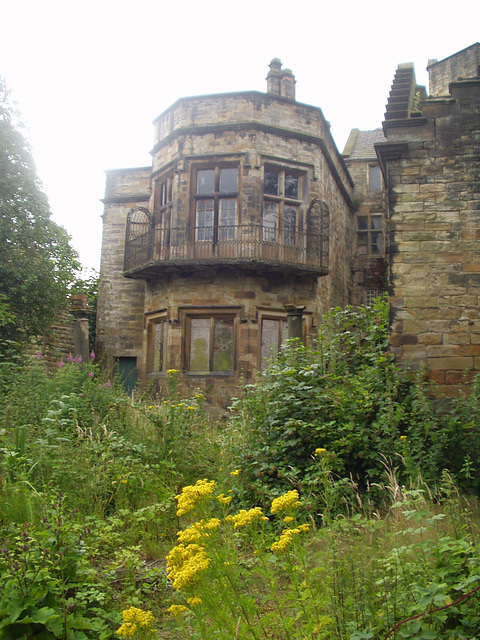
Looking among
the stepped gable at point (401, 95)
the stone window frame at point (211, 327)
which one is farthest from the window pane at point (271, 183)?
the stepped gable at point (401, 95)

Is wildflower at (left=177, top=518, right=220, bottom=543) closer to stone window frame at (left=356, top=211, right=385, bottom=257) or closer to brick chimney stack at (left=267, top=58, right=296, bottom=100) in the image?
brick chimney stack at (left=267, top=58, right=296, bottom=100)

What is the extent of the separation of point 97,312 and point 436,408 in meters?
12.8

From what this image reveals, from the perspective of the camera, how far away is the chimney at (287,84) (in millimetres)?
15641

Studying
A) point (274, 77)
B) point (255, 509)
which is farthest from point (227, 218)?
point (255, 509)

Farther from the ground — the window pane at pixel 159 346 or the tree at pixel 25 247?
the tree at pixel 25 247

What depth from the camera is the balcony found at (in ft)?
44.5

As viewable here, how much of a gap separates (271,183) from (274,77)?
11.1 ft

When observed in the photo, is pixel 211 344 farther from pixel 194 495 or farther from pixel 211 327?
pixel 194 495

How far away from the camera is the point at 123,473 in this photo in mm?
5586

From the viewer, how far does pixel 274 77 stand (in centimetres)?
1559

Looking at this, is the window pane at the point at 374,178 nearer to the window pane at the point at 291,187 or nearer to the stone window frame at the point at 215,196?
Result: the window pane at the point at 291,187

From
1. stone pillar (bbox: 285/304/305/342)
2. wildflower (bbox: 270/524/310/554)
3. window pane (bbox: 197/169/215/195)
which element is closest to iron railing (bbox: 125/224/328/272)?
window pane (bbox: 197/169/215/195)

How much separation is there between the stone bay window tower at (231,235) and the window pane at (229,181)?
0.08ft

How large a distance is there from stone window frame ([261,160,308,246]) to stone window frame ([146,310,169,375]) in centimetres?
341
